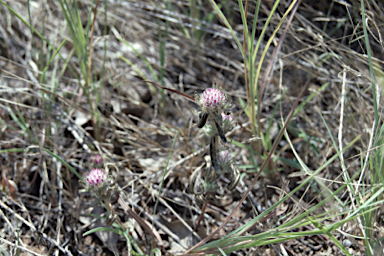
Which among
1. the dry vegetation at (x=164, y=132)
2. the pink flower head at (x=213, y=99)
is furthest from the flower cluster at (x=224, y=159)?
the pink flower head at (x=213, y=99)

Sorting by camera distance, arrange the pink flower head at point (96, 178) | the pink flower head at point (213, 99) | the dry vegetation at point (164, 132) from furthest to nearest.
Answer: the dry vegetation at point (164, 132) < the pink flower head at point (96, 178) < the pink flower head at point (213, 99)

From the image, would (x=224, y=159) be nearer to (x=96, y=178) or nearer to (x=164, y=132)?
(x=96, y=178)

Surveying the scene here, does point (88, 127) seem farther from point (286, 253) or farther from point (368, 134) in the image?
point (368, 134)

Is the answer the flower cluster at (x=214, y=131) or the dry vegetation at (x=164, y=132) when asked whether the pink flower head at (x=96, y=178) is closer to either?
the dry vegetation at (x=164, y=132)

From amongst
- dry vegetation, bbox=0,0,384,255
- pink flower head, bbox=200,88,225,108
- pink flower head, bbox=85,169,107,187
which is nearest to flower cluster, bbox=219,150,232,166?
dry vegetation, bbox=0,0,384,255

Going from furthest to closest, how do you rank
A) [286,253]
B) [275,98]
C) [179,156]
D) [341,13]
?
[341,13] < [275,98] < [179,156] < [286,253]

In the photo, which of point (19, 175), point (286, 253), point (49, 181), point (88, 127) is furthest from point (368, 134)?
point (19, 175)

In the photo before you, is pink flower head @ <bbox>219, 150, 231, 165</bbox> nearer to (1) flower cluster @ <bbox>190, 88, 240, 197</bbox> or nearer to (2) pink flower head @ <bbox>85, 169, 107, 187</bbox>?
(1) flower cluster @ <bbox>190, 88, 240, 197</bbox>
